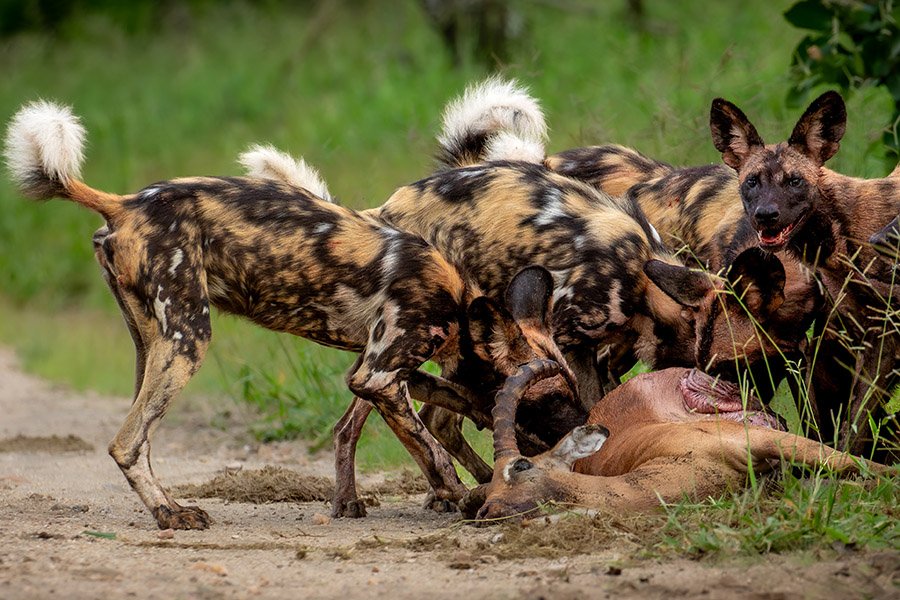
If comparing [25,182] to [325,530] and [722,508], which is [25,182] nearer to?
[325,530]

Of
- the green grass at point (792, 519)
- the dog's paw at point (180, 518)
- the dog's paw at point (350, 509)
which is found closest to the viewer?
the green grass at point (792, 519)

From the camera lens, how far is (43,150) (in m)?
4.41

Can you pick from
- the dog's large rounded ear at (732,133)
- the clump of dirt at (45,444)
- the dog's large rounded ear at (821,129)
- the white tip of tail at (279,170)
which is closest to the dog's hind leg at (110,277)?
the white tip of tail at (279,170)

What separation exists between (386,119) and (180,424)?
4838mm

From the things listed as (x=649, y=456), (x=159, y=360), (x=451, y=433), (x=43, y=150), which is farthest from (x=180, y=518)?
(x=649, y=456)

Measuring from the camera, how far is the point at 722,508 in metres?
3.48

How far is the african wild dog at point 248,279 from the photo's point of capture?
4.34m

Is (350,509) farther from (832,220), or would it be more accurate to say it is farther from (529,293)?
(832,220)

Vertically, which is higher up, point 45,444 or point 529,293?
point 529,293

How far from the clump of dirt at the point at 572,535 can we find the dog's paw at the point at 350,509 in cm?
102

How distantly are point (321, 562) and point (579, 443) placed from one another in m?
0.84

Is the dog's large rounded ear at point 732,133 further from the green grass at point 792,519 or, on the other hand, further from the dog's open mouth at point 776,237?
the green grass at point 792,519

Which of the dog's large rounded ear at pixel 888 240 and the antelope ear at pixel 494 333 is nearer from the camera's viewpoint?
the dog's large rounded ear at pixel 888 240

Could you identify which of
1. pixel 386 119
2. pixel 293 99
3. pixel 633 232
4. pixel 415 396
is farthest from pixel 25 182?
pixel 293 99
